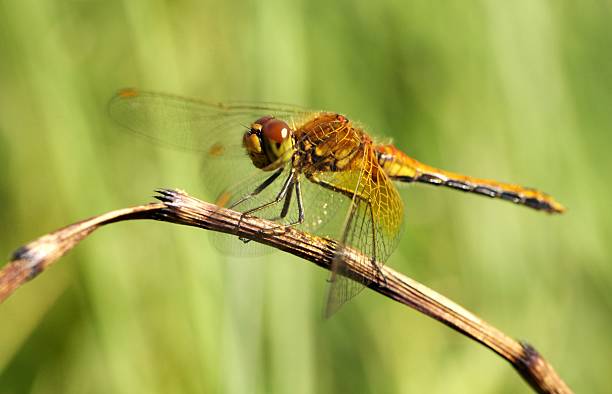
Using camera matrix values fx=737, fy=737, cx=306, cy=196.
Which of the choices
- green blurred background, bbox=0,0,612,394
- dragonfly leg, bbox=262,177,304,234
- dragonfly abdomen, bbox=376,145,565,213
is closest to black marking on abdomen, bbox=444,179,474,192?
dragonfly abdomen, bbox=376,145,565,213

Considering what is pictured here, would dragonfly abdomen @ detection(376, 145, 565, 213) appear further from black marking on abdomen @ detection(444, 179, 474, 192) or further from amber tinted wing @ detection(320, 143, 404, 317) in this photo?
amber tinted wing @ detection(320, 143, 404, 317)

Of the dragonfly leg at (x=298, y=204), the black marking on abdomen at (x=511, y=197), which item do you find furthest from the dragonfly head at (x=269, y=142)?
the black marking on abdomen at (x=511, y=197)

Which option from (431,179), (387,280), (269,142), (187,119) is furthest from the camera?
(431,179)

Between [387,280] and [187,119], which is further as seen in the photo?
[187,119]

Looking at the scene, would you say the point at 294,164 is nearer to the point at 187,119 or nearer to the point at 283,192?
the point at 283,192

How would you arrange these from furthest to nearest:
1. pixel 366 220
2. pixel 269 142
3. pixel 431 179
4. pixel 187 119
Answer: pixel 431 179 < pixel 187 119 < pixel 269 142 < pixel 366 220

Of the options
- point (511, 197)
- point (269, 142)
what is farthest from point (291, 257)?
point (511, 197)

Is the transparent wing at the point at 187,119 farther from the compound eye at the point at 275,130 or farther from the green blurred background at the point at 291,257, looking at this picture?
the compound eye at the point at 275,130
